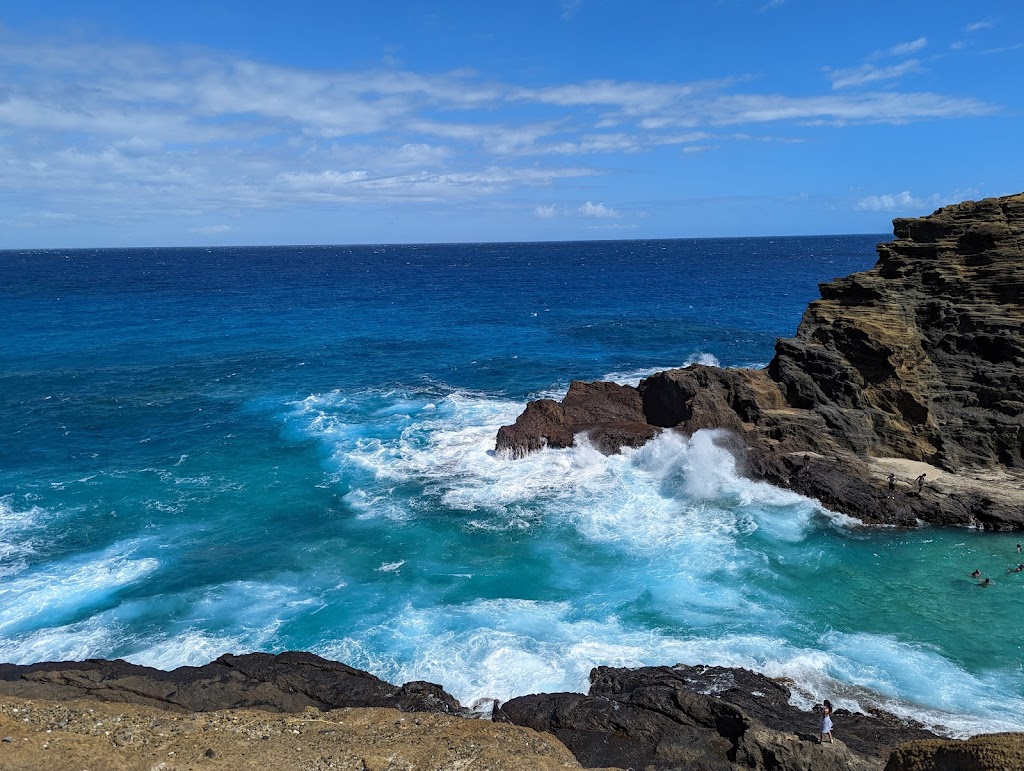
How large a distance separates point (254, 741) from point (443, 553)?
12605 mm

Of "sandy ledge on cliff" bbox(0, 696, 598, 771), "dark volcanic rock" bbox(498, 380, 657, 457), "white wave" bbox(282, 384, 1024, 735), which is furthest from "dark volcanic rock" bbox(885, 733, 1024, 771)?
"dark volcanic rock" bbox(498, 380, 657, 457)

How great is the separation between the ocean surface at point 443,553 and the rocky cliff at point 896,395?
145cm

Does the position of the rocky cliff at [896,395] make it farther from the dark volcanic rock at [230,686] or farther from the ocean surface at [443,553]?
the dark volcanic rock at [230,686]

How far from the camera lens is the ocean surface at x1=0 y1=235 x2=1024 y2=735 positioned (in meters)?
19.8

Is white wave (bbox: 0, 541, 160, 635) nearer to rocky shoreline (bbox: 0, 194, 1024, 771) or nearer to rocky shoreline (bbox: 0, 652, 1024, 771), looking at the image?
rocky shoreline (bbox: 0, 194, 1024, 771)

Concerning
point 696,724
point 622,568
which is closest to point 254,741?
point 696,724

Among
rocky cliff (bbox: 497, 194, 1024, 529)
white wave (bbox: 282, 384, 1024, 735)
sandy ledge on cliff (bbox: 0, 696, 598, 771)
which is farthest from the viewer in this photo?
rocky cliff (bbox: 497, 194, 1024, 529)

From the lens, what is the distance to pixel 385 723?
14.9 m

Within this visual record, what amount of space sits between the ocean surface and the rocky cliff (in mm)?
1454

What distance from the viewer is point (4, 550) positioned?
2591cm

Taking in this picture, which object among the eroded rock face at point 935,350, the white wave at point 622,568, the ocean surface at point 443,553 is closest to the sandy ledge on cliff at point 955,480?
the eroded rock face at point 935,350

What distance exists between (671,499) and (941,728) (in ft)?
47.2

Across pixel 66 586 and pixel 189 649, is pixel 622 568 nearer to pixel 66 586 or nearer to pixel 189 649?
pixel 189 649

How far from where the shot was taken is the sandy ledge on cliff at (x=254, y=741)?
40.4 ft
